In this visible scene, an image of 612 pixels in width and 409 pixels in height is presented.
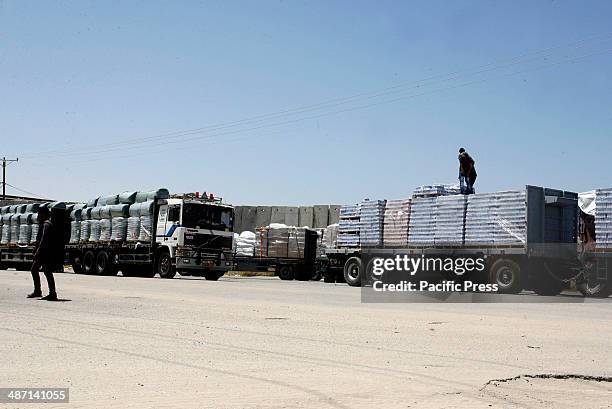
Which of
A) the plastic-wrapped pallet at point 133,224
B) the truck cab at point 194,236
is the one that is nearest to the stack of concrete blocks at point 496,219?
the truck cab at point 194,236

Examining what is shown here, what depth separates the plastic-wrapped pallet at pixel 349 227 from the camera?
28609 mm

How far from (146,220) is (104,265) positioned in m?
3.86

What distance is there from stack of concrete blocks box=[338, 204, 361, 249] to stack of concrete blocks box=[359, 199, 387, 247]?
31 cm

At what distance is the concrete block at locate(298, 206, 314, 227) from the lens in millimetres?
51700

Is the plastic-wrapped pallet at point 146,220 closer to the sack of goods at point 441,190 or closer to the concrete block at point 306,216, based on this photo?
the sack of goods at point 441,190

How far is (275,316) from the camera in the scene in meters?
13.5

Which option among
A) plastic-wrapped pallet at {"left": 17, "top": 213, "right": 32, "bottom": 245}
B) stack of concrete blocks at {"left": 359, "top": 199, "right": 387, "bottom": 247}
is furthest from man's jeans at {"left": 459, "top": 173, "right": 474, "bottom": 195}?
plastic-wrapped pallet at {"left": 17, "top": 213, "right": 32, "bottom": 245}

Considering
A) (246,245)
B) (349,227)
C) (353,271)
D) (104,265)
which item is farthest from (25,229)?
(353,271)

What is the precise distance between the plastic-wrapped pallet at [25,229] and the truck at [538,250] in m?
24.6

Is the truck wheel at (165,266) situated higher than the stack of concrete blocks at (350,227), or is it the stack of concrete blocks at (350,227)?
the stack of concrete blocks at (350,227)

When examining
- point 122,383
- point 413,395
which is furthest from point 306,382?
point 122,383

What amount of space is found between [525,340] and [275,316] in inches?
181

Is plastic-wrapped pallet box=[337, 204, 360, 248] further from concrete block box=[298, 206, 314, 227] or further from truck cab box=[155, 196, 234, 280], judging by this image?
concrete block box=[298, 206, 314, 227]

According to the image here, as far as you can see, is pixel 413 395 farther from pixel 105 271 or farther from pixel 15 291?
pixel 105 271
